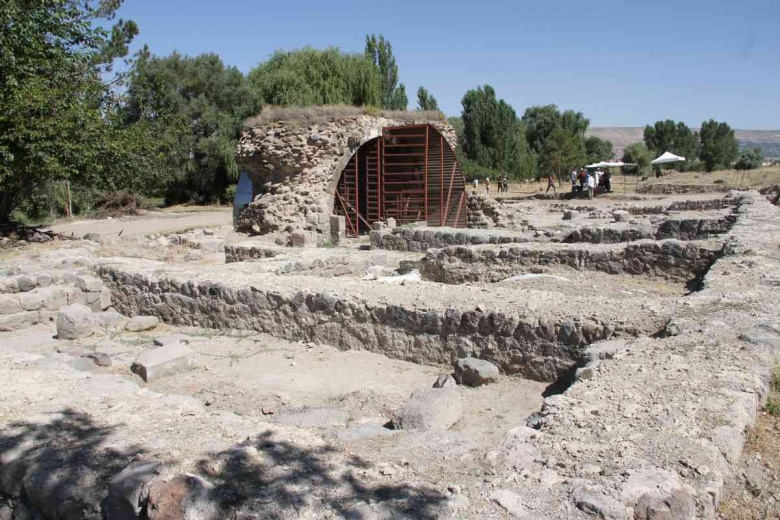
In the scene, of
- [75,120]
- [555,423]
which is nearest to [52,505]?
[555,423]

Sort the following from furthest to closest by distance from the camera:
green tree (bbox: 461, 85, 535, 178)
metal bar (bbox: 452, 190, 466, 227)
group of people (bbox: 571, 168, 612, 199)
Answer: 1. green tree (bbox: 461, 85, 535, 178)
2. group of people (bbox: 571, 168, 612, 199)
3. metal bar (bbox: 452, 190, 466, 227)

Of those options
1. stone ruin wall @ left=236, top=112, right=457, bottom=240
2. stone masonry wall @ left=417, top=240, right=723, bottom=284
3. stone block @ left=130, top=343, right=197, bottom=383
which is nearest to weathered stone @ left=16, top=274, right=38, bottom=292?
stone block @ left=130, top=343, right=197, bottom=383

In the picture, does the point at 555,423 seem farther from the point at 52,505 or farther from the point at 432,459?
the point at 52,505

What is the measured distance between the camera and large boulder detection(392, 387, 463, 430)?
150 inches

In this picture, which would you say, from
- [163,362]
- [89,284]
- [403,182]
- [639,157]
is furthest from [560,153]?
[163,362]

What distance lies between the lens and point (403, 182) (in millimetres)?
17500

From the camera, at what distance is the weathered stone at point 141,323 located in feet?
24.2

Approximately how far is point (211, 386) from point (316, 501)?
2.98 m

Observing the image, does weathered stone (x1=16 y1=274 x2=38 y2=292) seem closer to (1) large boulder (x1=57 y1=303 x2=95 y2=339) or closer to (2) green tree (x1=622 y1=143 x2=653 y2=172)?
(1) large boulder (x1=57 y1=303 x2=95 y2=339)

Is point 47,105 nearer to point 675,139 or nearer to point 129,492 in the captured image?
point 129,492

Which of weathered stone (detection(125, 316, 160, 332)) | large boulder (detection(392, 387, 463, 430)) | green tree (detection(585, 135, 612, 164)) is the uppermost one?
green tree (detection(585, 135, 612, 164))

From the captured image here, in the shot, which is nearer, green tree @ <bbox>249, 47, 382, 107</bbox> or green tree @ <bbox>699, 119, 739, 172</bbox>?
green tree @ <bbox>249, 47, 382, 107</bbox>

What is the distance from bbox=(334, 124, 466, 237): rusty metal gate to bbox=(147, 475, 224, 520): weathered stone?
1498 centimetres

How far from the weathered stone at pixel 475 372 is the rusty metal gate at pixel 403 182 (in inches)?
490
